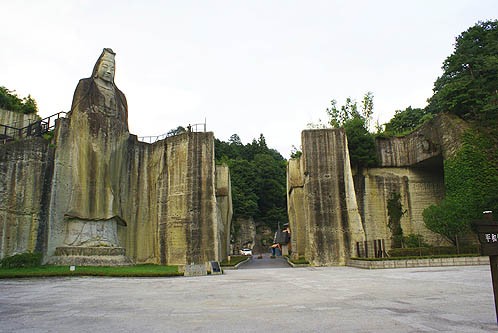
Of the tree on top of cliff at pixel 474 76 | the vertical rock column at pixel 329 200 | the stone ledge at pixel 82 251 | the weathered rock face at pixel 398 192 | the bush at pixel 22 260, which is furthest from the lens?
the weathered rock face at pixel 398 192

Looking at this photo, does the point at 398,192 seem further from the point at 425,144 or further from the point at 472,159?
the point at 472,159

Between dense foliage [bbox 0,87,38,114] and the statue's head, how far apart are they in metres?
13.7

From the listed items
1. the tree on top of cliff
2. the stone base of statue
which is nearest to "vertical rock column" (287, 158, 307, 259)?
the tree on top of cliff

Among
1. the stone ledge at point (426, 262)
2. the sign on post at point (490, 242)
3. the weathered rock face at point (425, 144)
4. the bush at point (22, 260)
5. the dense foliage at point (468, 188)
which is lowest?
the stone ledge at point (426, 262)

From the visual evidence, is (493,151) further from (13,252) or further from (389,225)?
(13,252)

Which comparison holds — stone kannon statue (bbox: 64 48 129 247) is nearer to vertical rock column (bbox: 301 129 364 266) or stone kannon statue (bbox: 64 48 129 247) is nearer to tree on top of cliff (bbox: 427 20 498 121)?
vertical rock column (bbox: 301 129 364 266)

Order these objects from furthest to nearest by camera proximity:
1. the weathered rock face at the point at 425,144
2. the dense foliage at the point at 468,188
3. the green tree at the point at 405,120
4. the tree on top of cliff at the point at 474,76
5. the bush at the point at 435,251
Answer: the green tree at the point at 405,120
the weathered rock face at the point at 425,144
the tree on top of cliff at the point at 474,76
the dense foliage at the point at 468,188
the bush at the point at 435,251

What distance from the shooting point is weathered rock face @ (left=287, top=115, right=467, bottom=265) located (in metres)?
22.1

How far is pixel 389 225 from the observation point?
27.0 meters

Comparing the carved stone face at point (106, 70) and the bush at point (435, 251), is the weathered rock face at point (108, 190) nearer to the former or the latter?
the carved stone face at point (106, 70)

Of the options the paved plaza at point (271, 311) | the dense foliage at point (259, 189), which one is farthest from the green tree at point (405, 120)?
the paved plaza at point (271, 311)

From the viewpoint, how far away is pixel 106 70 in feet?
75.4

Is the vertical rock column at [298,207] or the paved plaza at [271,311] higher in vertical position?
the vertical rock column at [298,207]

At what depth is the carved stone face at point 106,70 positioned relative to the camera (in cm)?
2281
